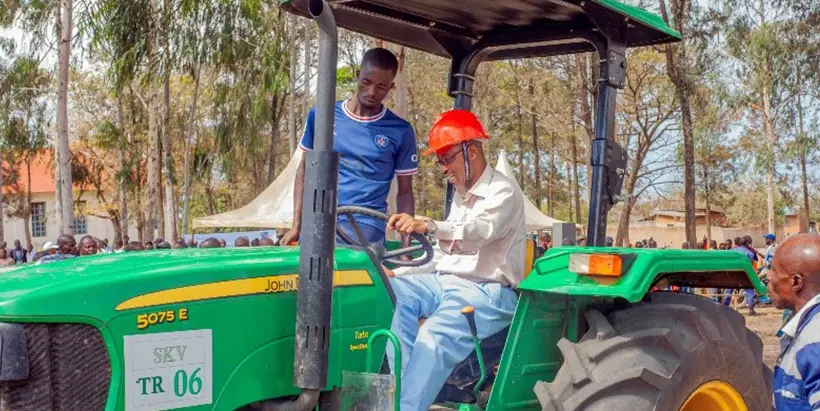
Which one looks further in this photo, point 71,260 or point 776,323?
point 776,323

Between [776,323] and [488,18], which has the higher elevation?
[488,18]

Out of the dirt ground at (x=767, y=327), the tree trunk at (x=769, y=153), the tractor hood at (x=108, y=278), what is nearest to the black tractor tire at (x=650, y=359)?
the tractor hood at (x=108, y=278)

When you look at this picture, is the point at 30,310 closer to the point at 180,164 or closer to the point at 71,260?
the point at 71,260

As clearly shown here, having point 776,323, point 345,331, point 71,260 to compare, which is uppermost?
point 71,260

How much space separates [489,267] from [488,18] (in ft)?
5.10

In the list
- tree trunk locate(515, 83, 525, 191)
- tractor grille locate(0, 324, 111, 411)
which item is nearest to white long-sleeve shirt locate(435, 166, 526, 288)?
tractor grille locate(0, 324, 111, 411)

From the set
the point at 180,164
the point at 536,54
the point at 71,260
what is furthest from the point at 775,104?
the point at 71,260

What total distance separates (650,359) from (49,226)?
61.3m

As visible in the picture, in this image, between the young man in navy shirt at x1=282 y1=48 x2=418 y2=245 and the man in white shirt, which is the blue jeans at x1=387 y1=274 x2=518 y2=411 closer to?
the man in white shirt

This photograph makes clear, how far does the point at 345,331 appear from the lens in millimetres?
3924

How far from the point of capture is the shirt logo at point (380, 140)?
5148 mm

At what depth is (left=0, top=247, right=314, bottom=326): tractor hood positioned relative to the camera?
10.3 feet

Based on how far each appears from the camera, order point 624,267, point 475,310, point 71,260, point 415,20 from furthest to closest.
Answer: point 415,20 → point 475,310 → point 624,267 → point 71,260

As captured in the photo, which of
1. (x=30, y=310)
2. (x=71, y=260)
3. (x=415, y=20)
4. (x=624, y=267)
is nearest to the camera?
(x=30, y=310)
